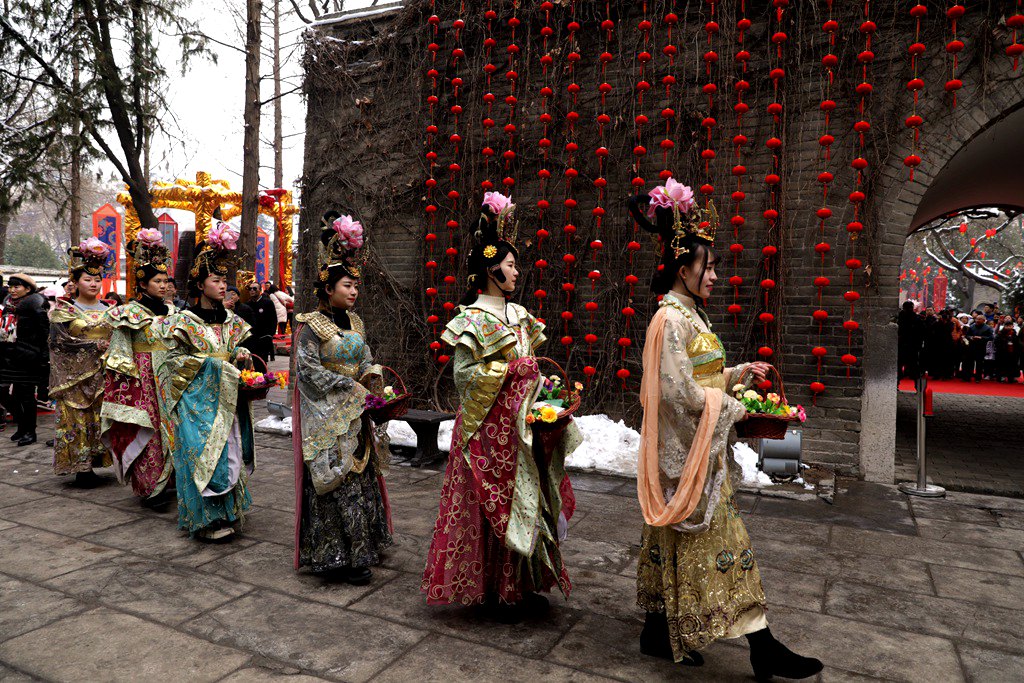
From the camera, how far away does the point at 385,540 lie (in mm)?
4215

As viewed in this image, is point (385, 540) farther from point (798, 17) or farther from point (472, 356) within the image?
point (798, 17)

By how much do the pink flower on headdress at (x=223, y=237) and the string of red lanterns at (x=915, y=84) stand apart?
222 inches

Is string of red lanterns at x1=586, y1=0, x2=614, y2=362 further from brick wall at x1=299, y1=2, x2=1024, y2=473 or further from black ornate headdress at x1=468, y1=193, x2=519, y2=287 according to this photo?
black ornate headdress at x1=468, y1=193, x2=519, y2=287

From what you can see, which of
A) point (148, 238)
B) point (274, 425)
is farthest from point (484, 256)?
point (274, 425)

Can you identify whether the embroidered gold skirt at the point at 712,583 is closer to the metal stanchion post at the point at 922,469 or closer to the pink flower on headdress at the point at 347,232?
the pink flower on headdress at the point at 347,232

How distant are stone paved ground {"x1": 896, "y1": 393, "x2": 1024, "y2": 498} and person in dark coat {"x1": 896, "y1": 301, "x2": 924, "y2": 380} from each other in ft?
4.03

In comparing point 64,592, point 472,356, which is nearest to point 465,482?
point 472,356

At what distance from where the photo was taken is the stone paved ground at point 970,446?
6.41 m

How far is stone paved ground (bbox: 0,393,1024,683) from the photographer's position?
9.78ft

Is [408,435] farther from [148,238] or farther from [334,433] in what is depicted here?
[334,433]

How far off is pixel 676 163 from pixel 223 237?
454 centimetres

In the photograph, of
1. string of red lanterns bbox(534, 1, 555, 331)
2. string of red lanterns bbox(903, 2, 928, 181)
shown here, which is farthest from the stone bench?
string of red lanterns bbox(903, 2, 928, 181)

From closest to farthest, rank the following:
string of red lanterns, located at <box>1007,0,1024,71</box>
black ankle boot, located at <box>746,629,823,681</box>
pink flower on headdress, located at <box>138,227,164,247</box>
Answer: black ankle boot, located at <box>746,629,823,681</box> < pink flower on headdress, located at <box>138,227,164,247</box> < string of red lanterns, located at <box>1007,0,1024,71</box>

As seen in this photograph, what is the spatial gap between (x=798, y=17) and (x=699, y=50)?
96 cm
